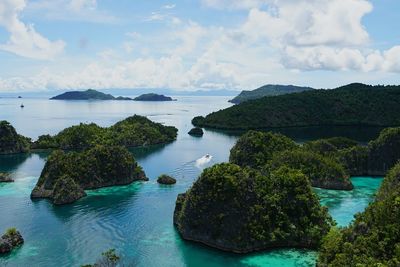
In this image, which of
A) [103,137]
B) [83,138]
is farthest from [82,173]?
[83,138]

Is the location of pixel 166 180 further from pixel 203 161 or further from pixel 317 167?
pixel 317 167

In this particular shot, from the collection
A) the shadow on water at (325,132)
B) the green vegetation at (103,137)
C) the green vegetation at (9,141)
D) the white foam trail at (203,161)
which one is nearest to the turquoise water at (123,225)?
the white foam trail at (203,161)

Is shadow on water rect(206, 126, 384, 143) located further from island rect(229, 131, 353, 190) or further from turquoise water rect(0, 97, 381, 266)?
turquoise water rect(0, 97, 381, 266)

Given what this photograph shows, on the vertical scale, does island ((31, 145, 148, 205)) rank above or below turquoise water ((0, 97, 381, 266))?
above

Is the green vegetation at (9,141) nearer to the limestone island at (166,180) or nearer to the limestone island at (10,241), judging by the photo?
the limestone island at (166,180)

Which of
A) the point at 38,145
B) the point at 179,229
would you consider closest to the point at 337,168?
the point at 179,229

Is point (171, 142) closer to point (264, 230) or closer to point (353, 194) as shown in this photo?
point (353, 194)

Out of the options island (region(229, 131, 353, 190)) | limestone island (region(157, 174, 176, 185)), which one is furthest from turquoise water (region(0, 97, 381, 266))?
island (region(229, 131, 353, 190))
